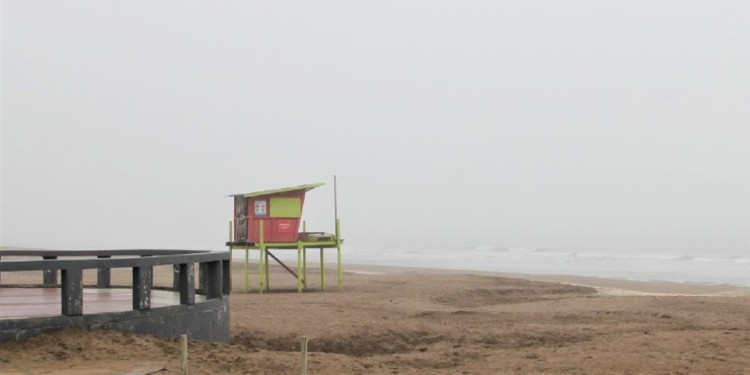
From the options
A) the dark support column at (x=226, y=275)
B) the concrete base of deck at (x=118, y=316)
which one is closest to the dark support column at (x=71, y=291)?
the concrete base of deck at (x=118, y=316)

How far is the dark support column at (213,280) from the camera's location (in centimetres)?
1174

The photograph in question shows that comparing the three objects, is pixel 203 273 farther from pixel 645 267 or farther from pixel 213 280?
pixel 645 267

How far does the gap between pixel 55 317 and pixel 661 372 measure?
737 centimetres

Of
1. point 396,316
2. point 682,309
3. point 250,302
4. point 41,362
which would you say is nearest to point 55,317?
point 41,362

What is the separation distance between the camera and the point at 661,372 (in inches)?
431

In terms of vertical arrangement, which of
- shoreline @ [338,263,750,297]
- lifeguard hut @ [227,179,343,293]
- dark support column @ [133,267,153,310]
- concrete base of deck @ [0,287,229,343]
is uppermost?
lifeguard hut @ [227,179,343,293]

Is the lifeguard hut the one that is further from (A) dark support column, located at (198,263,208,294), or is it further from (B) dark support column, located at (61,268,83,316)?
(B) dark support column, located at (61,268,83,316)

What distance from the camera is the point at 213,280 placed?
11.8 metres

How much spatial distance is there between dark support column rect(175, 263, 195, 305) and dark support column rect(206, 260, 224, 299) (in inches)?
28.2

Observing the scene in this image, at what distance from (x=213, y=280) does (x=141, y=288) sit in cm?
164

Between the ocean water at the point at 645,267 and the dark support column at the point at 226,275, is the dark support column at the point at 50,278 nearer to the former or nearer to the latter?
the dark support column at the point at 226,275

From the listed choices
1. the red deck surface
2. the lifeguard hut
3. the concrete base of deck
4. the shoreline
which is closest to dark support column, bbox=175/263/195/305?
the concrete base of deck

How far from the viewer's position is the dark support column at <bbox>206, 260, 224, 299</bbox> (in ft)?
38.5

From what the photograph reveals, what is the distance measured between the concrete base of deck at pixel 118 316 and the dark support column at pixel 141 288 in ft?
0.30
